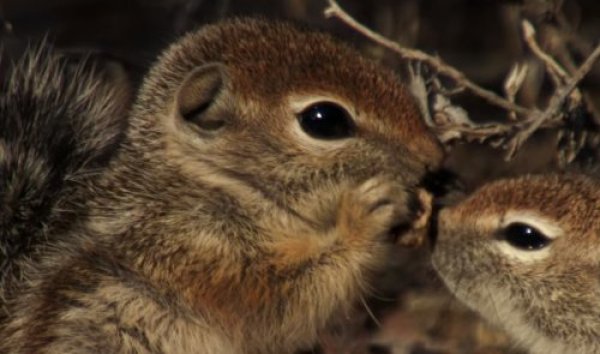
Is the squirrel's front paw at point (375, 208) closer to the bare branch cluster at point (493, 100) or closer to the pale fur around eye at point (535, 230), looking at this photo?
the pale fur around eye at point (535, 230)

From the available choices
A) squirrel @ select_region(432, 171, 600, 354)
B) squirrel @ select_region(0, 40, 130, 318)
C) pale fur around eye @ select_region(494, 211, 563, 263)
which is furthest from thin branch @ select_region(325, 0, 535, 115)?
squirrel @ select_region(0, 40, 130, 318)

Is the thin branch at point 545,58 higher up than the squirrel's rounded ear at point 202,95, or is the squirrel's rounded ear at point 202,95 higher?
the thin branch at point 545,58

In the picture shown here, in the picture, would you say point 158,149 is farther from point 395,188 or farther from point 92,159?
point 395,188

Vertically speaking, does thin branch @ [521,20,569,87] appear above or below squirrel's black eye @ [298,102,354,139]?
above

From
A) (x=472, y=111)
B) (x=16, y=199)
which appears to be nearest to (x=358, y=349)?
(x=16, y=199)

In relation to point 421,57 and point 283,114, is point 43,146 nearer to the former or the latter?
point 283,114

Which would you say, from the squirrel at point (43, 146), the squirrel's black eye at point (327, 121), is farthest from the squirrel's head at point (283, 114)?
the squirrel at point (43, 146)

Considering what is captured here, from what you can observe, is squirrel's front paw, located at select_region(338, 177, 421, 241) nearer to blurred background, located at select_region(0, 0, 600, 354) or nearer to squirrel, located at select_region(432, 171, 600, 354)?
squirrel, located at select_region(432, 171, 600, 354)
